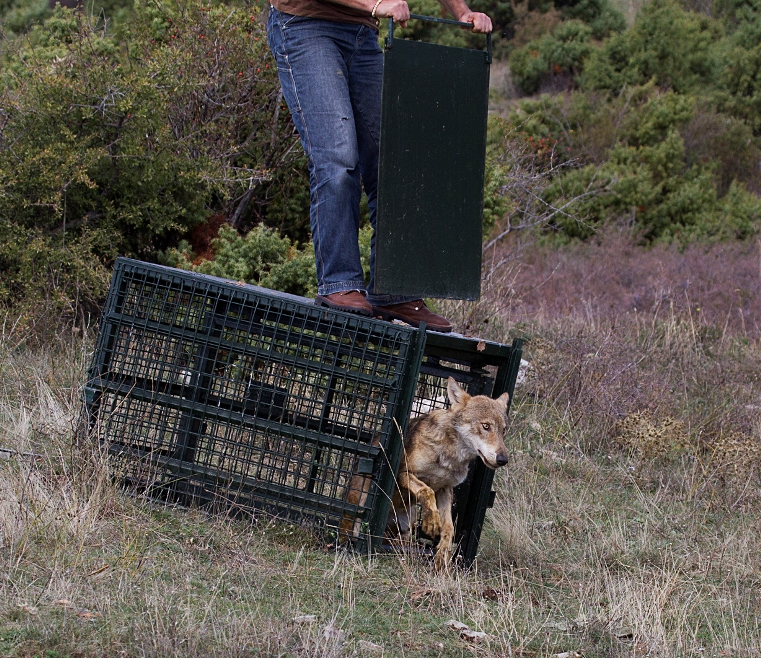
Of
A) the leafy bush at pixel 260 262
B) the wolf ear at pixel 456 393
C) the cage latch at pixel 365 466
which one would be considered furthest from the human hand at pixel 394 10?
the leafy bush at pixel 260 262

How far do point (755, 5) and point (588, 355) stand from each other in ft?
82.7

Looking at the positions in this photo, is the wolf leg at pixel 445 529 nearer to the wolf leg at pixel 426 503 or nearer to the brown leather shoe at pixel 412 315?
the wolf leg at pixel 426 503

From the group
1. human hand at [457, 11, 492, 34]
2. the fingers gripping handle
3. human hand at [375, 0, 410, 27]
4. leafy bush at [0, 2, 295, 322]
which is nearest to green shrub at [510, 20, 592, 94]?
leafy bush at [0, 2, 295, 322]

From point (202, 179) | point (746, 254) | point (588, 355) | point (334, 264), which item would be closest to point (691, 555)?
point (334, 264)

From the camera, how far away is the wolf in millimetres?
4508

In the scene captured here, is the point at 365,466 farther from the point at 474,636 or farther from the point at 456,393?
the point at 474,636

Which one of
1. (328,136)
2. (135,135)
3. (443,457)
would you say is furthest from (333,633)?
(135,135)

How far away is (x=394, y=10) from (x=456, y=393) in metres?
1.75

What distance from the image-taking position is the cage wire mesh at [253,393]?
14.4 feet

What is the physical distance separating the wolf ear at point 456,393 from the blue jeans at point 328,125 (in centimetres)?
44

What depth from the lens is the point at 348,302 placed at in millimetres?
4582

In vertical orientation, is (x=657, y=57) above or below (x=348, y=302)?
above

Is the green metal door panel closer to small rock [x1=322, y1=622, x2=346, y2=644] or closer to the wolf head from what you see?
the wolf head

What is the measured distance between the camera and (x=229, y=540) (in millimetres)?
4262
